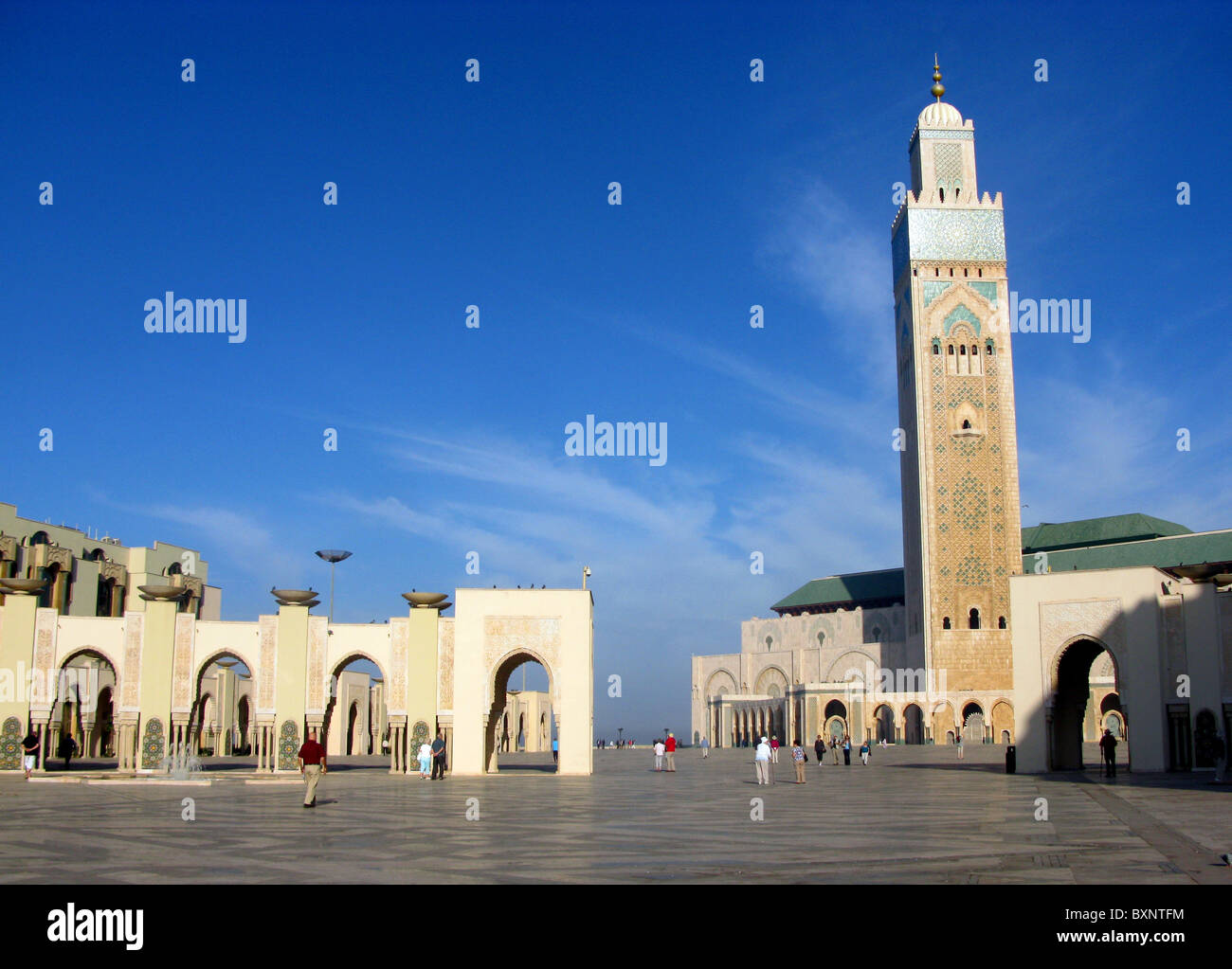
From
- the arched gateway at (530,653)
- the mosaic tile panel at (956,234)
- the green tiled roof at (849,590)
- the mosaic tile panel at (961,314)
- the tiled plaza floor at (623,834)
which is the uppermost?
the mosaic tile panel at (956,234)

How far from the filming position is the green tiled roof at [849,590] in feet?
218

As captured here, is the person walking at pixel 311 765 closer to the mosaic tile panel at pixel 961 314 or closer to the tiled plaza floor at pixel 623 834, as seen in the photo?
the tiled plaza floor at pixel 623 834

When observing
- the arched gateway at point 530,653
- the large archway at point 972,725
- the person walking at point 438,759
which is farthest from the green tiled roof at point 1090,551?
the person walking at point 438,759

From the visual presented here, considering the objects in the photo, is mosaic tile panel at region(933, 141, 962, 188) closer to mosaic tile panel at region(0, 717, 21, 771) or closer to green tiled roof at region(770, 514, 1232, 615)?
green tiled roof at region(770, 514, 1232, 615)

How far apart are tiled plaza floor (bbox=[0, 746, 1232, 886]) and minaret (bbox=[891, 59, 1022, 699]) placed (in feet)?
101

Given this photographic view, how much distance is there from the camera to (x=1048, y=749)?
1001 inches

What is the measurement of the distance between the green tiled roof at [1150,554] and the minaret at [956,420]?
4909 millimetres

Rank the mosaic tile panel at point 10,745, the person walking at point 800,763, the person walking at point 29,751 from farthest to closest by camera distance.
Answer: the mosaic tile panel at point 10,745
the person walking at point 29,751
the person walking at point 800,763

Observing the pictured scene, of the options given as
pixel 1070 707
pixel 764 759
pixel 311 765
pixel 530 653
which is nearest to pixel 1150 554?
pixel 1070 707
